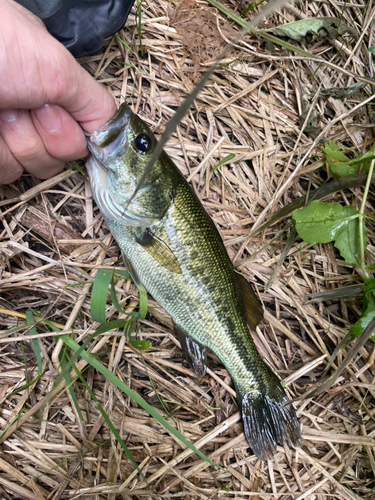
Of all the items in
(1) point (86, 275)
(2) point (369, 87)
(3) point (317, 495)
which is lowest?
(3) point (317, 495)

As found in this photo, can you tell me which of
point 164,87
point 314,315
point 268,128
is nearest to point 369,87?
point 268,128

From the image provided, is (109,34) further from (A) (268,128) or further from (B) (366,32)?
(B) (366,32)

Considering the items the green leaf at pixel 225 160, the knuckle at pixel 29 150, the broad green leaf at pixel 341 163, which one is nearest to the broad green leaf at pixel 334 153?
the broad green leaf at pixel 341 163

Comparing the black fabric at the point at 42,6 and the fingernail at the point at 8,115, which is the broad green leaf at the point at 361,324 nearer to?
the fingernail at the point at 8,115

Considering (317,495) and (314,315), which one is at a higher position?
(314,315)

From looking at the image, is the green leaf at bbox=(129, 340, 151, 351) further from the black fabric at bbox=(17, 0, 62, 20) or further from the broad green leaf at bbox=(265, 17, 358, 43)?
the broad green leaf at bbox=(265, 17, 358, 43)

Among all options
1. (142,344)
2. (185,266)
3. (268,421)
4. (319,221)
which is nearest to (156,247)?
(185,266)

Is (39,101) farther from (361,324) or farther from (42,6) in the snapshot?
(361,324)
